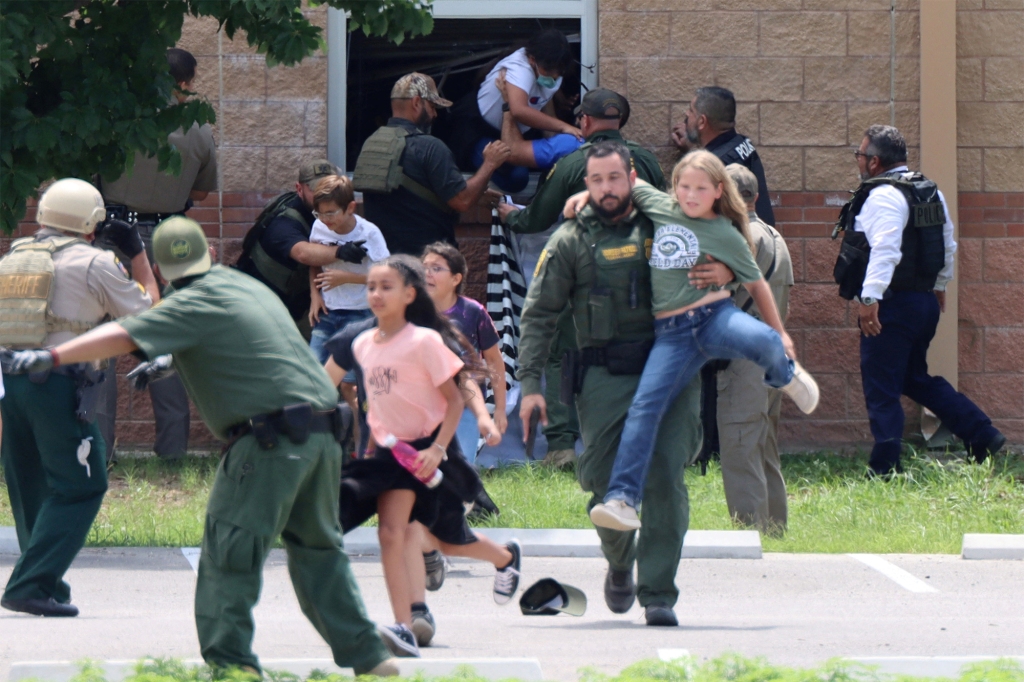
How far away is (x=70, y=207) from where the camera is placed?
6.92 metres

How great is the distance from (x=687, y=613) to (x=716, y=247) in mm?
1660

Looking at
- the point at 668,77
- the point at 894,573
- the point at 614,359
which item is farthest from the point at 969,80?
the point at 614,359

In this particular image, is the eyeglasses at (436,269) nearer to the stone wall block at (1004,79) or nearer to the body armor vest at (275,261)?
the body armor vest at (275,261)

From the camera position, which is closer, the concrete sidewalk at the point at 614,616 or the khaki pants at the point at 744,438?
the concrete sidewalk at the point at 614,616

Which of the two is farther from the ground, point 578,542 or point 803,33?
point 803,33

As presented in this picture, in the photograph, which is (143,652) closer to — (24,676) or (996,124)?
(24,676)

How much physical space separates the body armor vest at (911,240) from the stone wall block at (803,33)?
172 cm

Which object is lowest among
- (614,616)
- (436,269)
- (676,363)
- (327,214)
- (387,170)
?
(614,616)

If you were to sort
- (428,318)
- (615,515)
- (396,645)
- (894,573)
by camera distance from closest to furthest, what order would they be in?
(396,645), (615,515), (428,318), (894,573)

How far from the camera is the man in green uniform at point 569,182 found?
9.72 meters

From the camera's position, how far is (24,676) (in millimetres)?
5094

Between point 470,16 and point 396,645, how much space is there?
6863mm

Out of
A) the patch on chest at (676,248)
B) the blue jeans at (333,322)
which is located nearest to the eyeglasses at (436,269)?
the patch on chest at (676,248)

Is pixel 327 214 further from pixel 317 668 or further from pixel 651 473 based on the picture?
pixel 317 668
